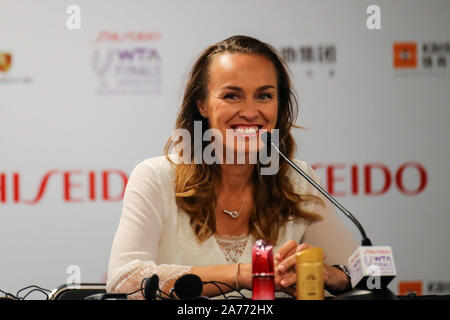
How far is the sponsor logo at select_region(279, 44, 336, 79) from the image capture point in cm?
272

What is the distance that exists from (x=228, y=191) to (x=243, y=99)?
0.29 meters

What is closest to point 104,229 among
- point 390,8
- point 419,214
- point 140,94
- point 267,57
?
point 140,94

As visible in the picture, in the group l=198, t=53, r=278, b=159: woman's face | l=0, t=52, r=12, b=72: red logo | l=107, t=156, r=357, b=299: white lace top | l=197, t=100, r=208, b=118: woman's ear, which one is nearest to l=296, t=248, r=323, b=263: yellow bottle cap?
l=107, t=156, r=357, b=299: white lace top

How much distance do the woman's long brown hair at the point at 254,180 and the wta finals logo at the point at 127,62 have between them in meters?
0.78

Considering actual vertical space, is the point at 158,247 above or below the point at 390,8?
below

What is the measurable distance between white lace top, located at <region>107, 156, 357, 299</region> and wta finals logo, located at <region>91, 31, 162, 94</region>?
90 centimetres

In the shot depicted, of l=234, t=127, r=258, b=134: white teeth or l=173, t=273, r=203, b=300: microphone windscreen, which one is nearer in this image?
l=173, t=273, r=203, b=300: microphone windscreen

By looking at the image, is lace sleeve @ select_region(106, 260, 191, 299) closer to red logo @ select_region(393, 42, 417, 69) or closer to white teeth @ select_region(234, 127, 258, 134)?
white teeth @ select_region(234, 127, 258, 134)

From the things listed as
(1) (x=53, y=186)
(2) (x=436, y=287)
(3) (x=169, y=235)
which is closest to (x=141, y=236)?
(3) (x=169, y=235)

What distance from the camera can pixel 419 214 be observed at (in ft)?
8.98

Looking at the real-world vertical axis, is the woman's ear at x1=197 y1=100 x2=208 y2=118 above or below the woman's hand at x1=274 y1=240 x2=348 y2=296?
above

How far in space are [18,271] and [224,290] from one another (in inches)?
57.7
